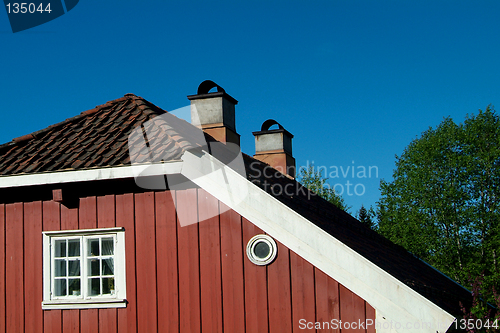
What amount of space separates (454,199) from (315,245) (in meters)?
25.8

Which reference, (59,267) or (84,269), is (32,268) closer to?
(59,267)

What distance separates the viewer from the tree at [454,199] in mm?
27750

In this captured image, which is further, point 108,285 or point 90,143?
point 90,143

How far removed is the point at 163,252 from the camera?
6266mm

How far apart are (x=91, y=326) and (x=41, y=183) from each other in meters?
1.94

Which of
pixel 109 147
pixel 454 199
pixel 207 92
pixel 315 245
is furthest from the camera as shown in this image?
pixel 454 199

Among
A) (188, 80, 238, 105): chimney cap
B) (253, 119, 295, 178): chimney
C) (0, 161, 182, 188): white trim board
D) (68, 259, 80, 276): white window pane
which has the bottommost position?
(68, 259, 80, 276): white window pane

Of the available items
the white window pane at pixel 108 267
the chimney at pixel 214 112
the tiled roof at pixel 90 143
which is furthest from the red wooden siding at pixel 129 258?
the chimney at pixel 214 112

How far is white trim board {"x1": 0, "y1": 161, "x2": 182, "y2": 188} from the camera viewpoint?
589cm

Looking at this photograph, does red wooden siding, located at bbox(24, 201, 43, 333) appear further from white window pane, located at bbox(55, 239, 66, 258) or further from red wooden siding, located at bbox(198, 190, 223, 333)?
red wooden siding, located at bbox(198, 190, 223, 333)

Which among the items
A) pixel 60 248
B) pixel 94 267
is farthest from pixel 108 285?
pixel 60 248

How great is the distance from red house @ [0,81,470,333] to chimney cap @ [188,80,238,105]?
2.31m

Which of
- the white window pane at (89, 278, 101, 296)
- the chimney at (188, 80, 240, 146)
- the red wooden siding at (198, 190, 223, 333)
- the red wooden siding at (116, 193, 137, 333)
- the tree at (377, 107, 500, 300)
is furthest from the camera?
the tree at (377, 107, 500, 300)

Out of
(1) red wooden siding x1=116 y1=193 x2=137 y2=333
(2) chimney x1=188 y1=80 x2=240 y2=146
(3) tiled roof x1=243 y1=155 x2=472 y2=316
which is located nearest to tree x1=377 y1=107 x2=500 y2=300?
(3) tiled roof x1=243 y1=155 x2=472 y2=316
